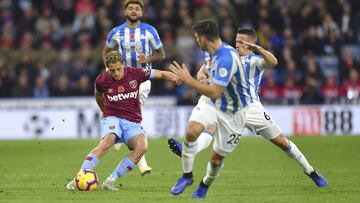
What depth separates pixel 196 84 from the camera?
31.2 ft

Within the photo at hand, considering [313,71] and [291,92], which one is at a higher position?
[313,71]

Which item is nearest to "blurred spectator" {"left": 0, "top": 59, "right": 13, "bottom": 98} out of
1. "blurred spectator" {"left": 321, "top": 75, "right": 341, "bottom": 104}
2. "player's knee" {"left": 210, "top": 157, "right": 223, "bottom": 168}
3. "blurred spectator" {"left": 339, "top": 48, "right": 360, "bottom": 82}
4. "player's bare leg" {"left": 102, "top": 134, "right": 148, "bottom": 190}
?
"blurred spectator" {"left": 321, "top": 75, "right": 341, "bottom": 104}

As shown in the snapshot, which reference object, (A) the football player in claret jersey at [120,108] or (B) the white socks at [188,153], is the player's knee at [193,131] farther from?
(A) the football player in claret jersey at [120,108]

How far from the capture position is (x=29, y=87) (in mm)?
24266

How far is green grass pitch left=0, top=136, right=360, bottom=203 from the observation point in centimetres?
1039

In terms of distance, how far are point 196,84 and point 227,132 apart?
31.3 inches

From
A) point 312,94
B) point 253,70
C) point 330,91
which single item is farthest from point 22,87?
point 253,70

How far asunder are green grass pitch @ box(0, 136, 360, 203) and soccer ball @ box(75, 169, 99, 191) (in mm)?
111

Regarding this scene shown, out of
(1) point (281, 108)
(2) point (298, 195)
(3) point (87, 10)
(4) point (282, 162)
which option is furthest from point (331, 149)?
(3) point (87, 10)

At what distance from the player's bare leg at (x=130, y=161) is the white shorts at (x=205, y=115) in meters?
1.51

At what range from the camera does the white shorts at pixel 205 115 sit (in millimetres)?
9891

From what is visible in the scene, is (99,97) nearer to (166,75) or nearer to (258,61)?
(166,75)

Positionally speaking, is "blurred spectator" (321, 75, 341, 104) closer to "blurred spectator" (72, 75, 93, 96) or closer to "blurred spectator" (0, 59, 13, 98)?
"blurred spectator" (72, 75, 93, 96)

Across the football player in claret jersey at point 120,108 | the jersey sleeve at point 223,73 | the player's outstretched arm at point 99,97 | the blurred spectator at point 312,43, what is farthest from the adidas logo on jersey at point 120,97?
the blurred spectator at point 312,43
